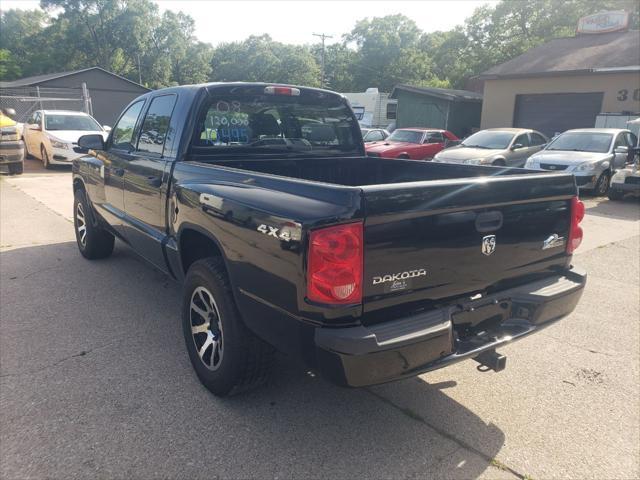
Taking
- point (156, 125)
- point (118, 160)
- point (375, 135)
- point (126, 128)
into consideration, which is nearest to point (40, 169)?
→ point (126, 128)

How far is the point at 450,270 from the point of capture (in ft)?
8.16

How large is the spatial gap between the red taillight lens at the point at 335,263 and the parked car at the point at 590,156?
10527 mm

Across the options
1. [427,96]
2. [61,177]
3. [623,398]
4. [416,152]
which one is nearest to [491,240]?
[623,398]

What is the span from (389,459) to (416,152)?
14.6 meters

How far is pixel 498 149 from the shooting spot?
532 inches

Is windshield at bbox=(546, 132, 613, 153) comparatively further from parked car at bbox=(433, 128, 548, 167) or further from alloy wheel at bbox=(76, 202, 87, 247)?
alloy wheel at bbox=(76, 202, 87, 247)

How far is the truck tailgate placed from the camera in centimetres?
224

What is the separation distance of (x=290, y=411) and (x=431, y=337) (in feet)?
3.60

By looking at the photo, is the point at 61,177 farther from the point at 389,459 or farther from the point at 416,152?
the point at 389,459

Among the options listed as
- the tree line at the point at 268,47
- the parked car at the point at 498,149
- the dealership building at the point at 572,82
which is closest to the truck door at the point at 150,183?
the parked car at the point at 498,149

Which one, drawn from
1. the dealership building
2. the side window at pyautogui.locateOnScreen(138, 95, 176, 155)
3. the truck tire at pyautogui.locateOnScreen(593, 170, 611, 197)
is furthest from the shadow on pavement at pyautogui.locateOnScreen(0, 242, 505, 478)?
the dealership building

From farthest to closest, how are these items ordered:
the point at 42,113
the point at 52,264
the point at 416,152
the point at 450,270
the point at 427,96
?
the point at 427,96 < the point at 416,152 < the point at 42,113 < the point at 52,264 < the point at 450,270

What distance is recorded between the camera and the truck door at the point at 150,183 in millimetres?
3719

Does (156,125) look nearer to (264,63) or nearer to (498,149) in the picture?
(498,149)
